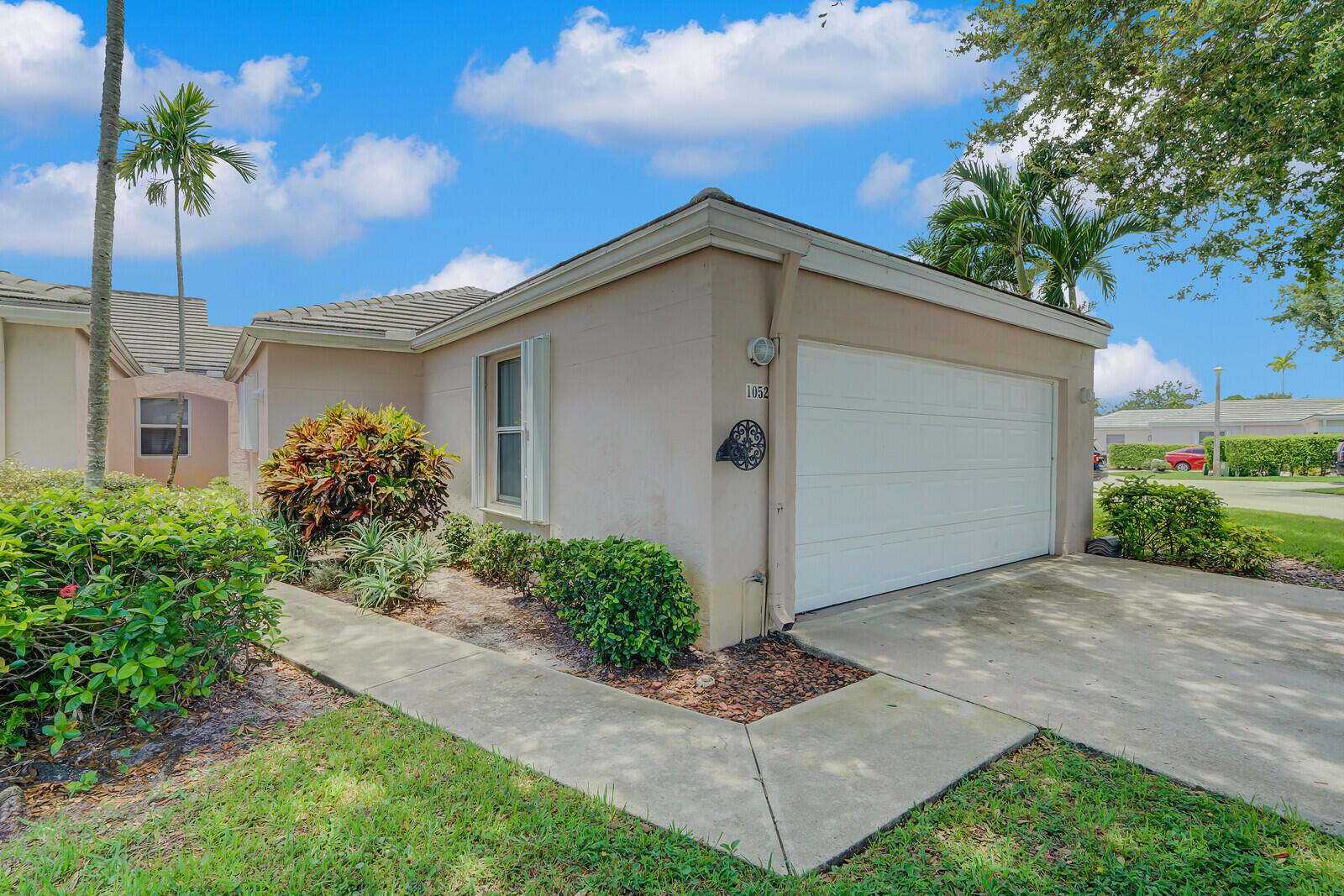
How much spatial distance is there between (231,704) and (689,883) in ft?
9.40

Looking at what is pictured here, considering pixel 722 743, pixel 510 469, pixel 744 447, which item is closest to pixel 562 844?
pixel 722 743

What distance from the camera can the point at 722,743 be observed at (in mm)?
3061

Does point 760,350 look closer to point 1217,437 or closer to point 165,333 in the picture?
point 165,333

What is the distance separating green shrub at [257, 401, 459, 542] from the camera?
21.0 ft

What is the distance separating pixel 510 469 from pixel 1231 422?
4559 centimetres

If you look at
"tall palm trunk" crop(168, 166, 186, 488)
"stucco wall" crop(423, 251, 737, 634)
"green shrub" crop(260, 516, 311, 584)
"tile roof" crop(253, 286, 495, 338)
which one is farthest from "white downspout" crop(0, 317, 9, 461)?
"stucco wall" crop(423, 251, 737, 634)

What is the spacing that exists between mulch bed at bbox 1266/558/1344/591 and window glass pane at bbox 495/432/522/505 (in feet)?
26.9

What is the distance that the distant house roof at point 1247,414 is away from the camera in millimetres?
35438

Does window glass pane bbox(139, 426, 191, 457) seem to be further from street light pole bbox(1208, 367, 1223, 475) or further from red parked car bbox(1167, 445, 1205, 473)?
red parked car bbox(1167, 445, 1205, 473)

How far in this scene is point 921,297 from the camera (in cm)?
561

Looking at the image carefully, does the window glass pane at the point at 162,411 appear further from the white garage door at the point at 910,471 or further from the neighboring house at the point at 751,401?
the white garage door at the point at 910,471

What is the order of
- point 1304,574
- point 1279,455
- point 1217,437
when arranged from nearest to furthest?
point 1304,574 → point 1217,437 → point 1279,455

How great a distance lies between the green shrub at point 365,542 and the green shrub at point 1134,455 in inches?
1430

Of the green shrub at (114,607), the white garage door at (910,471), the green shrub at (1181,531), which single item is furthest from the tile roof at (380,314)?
the green shrub at (1181,531)
